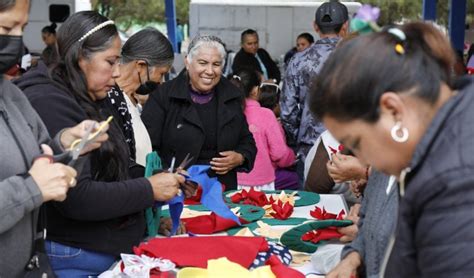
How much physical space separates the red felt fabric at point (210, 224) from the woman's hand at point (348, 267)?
830 mm

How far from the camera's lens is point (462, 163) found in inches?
42.2

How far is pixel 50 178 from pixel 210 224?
114 centimetres

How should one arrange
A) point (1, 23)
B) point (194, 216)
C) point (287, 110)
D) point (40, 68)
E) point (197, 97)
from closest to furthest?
1. point (1, 23)
2. point (40, 68)
3. point (194, 216)
4. point (197, 97)
5. point (287, 110)

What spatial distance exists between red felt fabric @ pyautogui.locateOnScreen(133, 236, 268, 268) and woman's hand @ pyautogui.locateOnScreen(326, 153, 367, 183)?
0.51 meters

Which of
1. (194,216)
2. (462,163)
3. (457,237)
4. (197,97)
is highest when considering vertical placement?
(462,163)

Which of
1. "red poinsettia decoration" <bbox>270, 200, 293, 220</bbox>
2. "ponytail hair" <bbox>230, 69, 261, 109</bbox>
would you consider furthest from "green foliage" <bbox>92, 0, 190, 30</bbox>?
"red poinsettia decoration" <bbox>270, 200, 293, 220</bbox>

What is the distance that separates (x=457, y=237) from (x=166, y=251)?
4.44 feet

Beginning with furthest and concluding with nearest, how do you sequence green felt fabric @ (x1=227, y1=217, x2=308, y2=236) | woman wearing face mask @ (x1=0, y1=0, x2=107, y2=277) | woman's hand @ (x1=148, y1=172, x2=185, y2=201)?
1. green felt fabric @ (x1=227, y1=217, x2=308, y2=236)
2. woman's hand @ (x1=148, y1=172, x2=185, y2=201)
3. woman wearing face mask @ (x1=0, y1=0, x2=107, y2=277)

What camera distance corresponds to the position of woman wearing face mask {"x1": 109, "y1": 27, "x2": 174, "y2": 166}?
2967 mm

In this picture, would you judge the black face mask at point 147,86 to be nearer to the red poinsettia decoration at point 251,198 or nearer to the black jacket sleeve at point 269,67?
the red poinsettia decoration at point 251,198

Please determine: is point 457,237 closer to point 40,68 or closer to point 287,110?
point 40,68

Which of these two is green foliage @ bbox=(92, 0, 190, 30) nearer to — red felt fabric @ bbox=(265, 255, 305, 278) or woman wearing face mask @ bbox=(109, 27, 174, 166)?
woman wearing face mask @ bbox=(109, 27, 174, 166)

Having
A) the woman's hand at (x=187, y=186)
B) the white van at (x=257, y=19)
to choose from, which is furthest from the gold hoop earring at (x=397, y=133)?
the white van at (x=257, y=19)

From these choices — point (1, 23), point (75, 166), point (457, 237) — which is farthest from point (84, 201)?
point (457, 237)
